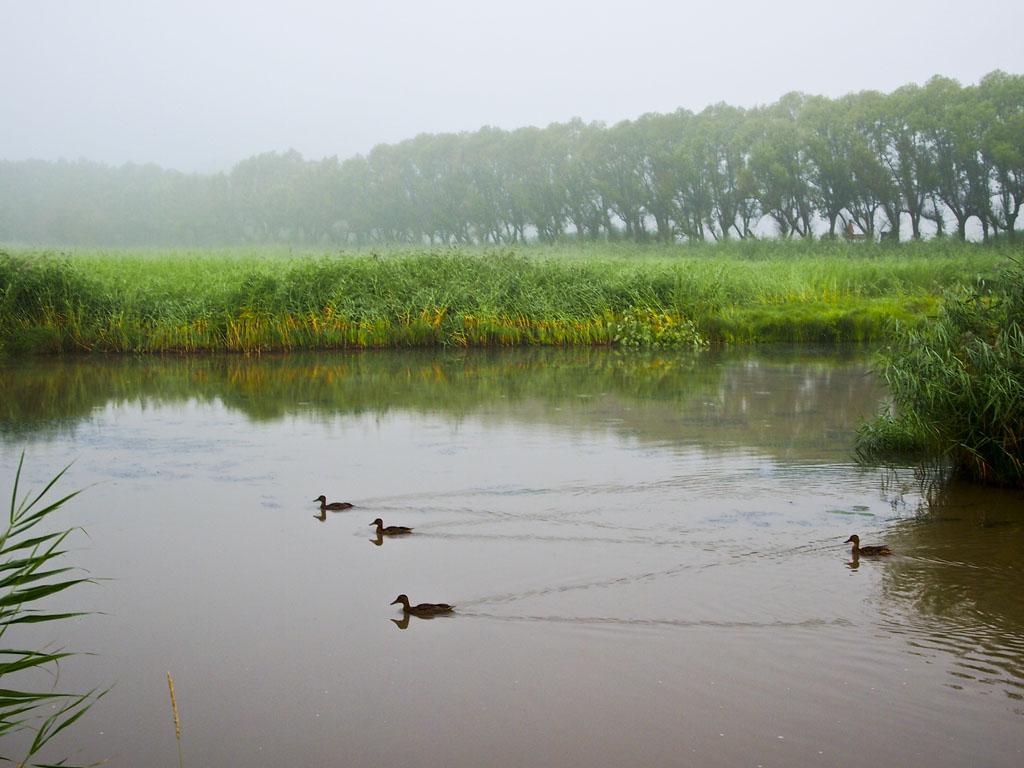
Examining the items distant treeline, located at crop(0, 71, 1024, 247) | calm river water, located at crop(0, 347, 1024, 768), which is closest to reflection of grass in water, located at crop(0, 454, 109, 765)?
calm river water, located at crop(0, 347, 1024, 768)

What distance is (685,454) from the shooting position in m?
9.19

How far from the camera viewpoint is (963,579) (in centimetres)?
566

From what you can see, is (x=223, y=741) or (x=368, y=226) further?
(x=368, y=226)

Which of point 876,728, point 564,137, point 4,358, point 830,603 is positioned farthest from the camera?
point 564,137

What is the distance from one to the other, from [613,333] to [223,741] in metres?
16.2

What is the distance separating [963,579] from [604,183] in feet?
164

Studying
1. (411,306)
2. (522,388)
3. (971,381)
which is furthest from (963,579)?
(411,306)

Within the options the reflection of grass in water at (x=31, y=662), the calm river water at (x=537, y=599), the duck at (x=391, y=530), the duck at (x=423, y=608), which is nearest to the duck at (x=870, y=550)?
the calm river water at (x=537, y=599)

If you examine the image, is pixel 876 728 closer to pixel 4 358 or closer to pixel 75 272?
pixel 4 358

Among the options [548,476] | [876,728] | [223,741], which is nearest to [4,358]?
[548,476]

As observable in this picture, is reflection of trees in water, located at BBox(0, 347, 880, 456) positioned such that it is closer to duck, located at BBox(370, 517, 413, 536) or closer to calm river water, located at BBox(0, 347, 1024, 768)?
calm river water, located at BBox(0, 347, 1024, 768)

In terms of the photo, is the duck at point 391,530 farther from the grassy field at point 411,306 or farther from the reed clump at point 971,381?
the grassy field at point 411,306

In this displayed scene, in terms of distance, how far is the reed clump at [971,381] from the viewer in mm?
7434

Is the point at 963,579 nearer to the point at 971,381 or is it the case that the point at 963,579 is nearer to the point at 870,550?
the point at 870,550
